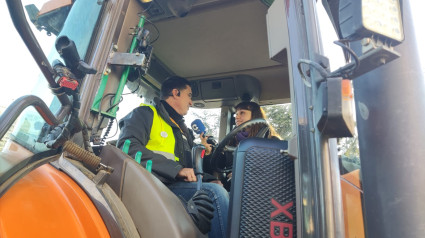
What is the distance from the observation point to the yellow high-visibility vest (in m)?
1.97

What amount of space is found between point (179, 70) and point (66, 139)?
2.02 m

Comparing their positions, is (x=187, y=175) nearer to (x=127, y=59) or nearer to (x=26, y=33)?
(x=127, y=59)

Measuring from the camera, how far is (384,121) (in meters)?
0.95

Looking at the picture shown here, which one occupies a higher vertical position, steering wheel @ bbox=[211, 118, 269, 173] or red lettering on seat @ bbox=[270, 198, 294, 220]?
steering wheel @ bbox=[211, 118, 269, 173]

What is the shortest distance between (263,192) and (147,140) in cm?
109

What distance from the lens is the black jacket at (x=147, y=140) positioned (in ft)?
5.59

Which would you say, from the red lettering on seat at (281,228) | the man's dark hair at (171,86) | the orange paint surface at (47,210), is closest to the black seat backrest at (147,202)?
the orange paint surface at (47,210)

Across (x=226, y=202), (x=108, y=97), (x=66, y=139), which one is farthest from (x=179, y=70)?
(x=66, y=139)

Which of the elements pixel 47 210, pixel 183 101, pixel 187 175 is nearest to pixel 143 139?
pixel 187 175

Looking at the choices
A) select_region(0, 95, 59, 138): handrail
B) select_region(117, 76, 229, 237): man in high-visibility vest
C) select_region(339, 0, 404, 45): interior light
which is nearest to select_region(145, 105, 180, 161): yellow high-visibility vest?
select_region(117, 76, 229, 237): man in high-visibility vest

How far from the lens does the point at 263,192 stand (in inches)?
41.9

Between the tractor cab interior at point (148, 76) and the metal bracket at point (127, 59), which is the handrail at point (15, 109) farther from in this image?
the metal bracket at point (127, 59)

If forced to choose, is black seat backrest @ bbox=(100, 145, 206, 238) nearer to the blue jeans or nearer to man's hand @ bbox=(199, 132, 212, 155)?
the blue jeans

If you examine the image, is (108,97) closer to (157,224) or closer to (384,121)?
(157,224)
